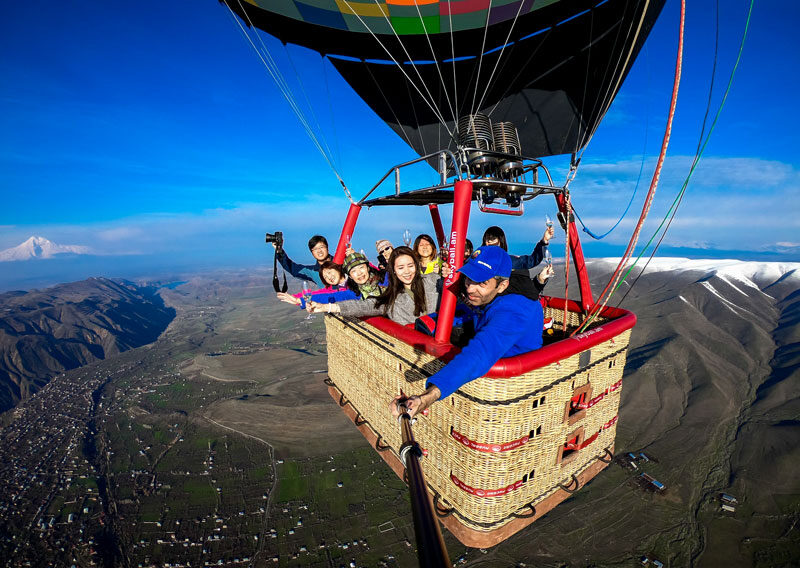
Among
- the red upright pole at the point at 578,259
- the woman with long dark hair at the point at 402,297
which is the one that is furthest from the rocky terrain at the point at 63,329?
the red upright pole at the point at 578,259

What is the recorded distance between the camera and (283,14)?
3.80 meters

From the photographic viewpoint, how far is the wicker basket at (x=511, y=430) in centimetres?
181

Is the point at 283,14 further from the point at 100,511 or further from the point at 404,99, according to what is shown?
the point at 100,511

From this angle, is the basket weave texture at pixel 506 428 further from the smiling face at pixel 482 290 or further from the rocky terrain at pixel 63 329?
the rocky terrain at pixel 63 329

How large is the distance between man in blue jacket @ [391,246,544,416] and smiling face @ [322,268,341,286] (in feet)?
7.01

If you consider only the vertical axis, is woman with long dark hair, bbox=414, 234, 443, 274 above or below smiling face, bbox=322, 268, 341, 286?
above

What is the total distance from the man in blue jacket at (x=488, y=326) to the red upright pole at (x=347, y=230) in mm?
2275

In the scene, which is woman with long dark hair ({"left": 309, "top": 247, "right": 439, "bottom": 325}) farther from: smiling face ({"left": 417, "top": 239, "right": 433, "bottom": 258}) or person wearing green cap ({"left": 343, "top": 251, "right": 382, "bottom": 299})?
smiling face ({"left": 417, "top": 239, "right": 433, "bottom": 258})

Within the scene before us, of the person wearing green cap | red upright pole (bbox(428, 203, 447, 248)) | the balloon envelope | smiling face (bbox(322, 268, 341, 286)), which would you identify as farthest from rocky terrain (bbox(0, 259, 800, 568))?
the balloon envelope

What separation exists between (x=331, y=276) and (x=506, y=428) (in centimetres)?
256

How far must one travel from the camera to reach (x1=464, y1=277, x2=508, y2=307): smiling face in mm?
1825

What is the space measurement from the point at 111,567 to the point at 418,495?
53.5 m

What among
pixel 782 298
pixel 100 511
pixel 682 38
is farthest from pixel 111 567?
pixel 782 298

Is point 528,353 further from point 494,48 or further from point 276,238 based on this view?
point 494,48
